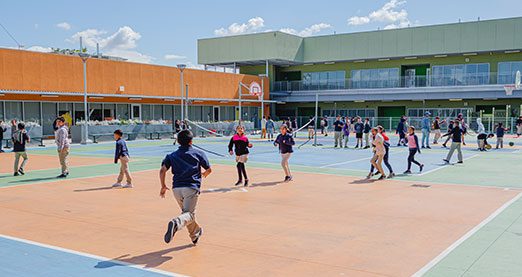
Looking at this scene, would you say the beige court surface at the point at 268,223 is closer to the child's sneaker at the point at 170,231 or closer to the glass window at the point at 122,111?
the child's sneaker at the point at 170,231

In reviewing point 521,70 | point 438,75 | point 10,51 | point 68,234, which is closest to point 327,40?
point 438,75

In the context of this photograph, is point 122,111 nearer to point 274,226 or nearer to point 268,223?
point 268,223

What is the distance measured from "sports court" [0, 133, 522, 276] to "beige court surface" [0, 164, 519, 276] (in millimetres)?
23

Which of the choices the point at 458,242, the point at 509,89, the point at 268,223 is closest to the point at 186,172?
the point at 268,223

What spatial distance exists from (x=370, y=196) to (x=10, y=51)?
2877 cm

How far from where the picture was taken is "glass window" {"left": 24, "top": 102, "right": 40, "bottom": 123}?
115 feet

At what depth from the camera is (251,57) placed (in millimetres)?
59906

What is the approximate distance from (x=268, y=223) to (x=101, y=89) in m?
31.8

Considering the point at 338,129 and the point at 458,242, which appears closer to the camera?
the point at 458,242

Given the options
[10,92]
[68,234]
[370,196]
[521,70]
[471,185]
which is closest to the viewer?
[68,234]

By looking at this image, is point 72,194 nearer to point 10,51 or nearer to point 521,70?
point 10,51

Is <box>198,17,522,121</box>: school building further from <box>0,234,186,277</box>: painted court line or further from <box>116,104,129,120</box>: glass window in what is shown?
<box>0,234,186,277</box>: painted court line

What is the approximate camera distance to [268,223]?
976cm

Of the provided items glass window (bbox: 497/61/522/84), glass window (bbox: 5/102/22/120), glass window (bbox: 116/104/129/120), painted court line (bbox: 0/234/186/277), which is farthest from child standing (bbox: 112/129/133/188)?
glass window (bbox: 497/61/522/84)
